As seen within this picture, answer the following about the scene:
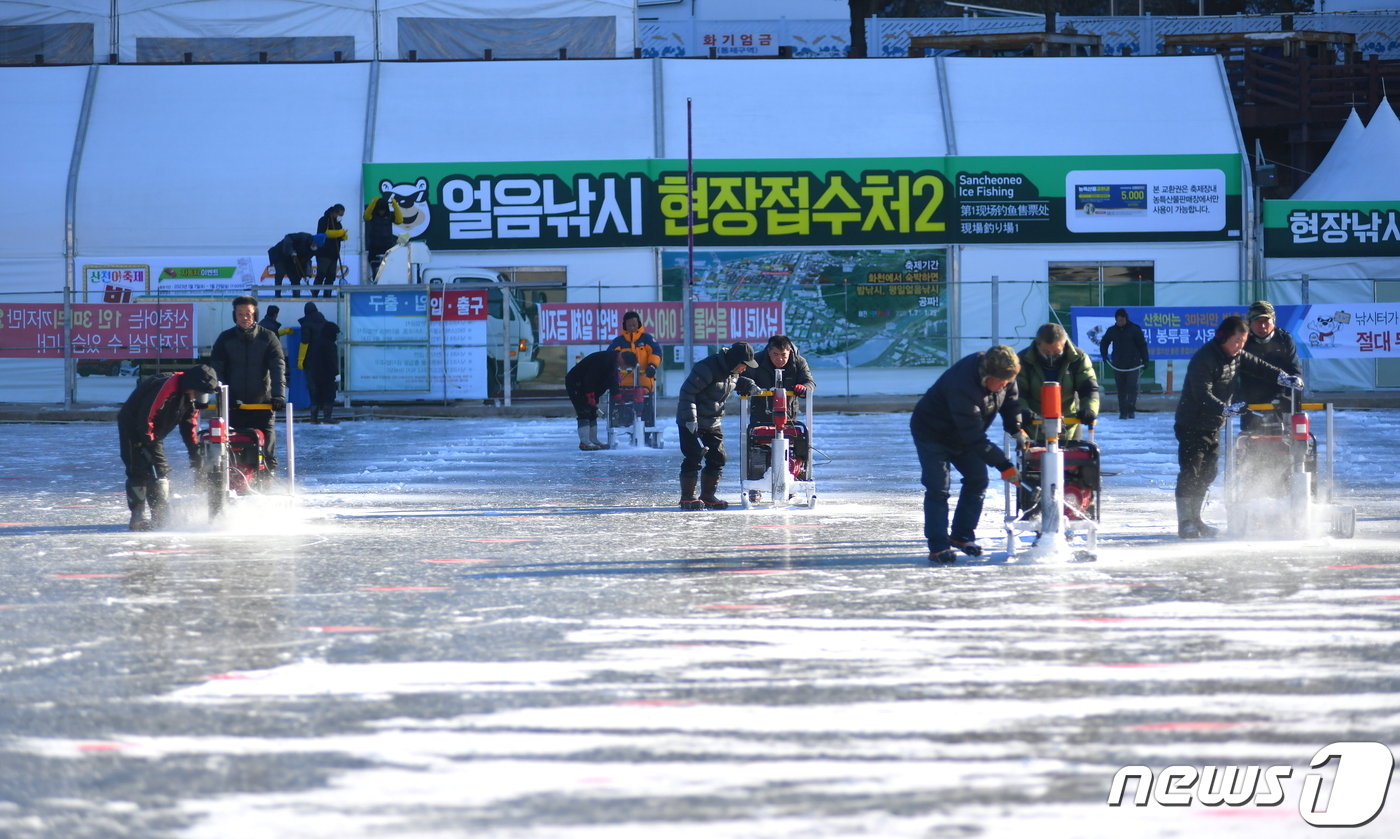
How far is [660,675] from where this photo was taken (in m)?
7.09

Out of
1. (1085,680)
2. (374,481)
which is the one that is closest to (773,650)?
(1085,680)

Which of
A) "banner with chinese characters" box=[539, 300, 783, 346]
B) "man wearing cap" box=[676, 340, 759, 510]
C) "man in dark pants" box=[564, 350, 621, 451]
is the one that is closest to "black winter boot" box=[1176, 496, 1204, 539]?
"man wearing cap" box=[676, 340, 759, 510]

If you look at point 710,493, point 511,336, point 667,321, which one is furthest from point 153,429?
point 511,336

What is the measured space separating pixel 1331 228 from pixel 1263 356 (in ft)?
68.0

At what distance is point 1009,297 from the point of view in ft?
98.3

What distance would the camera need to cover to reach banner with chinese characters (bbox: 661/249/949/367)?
3005 cm

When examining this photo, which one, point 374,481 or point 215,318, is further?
point 215,318

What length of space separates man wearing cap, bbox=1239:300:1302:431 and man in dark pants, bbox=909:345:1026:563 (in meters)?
2.49

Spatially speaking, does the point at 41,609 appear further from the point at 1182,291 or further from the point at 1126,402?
the point at 1182,291

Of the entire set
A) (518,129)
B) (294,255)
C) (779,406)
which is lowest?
(779,406)

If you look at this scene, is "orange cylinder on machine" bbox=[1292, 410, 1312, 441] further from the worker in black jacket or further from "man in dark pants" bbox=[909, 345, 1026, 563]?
the worker in black jacket

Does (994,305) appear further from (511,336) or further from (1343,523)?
(1343,523)

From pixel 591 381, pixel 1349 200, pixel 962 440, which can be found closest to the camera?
pixel 962 440

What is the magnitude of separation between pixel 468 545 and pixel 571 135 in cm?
2140
